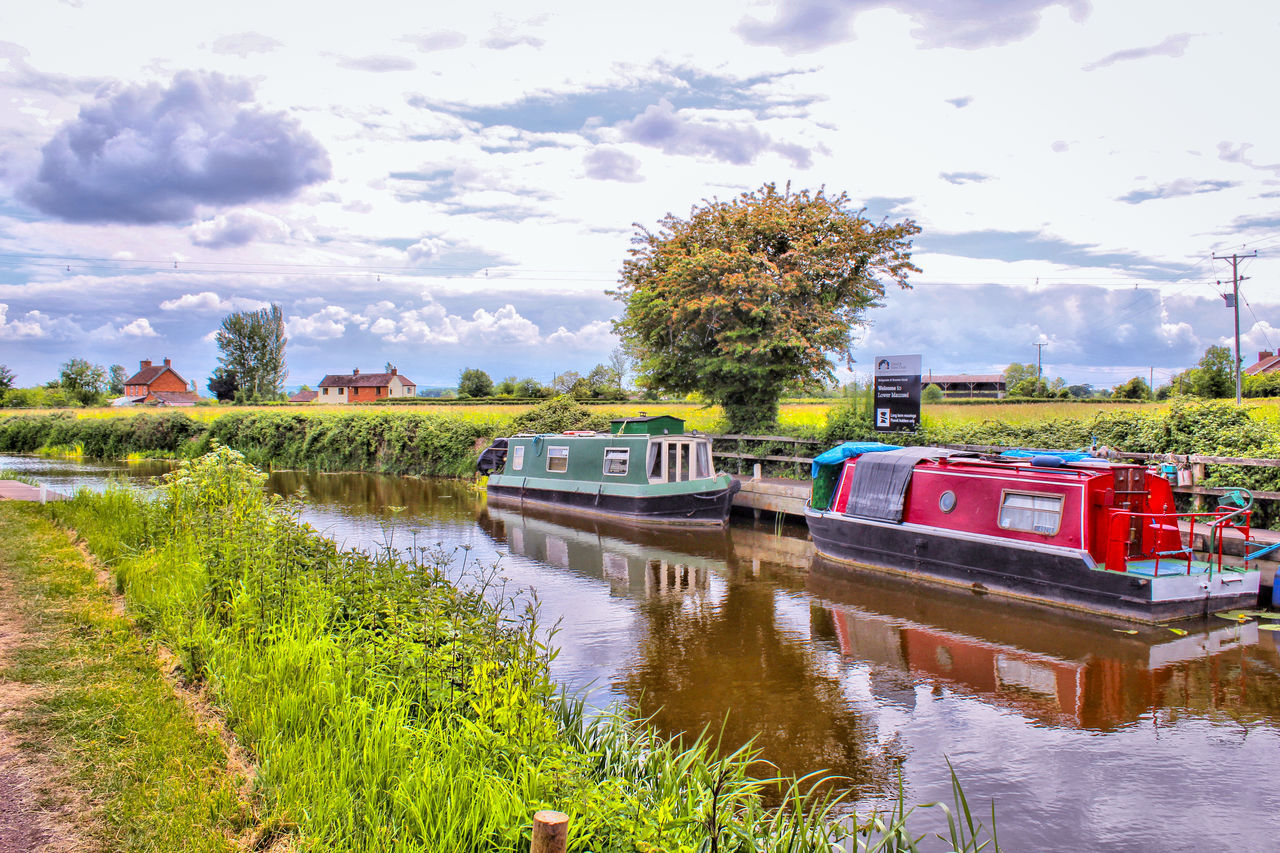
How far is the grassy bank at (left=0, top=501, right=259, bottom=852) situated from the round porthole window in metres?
8.81

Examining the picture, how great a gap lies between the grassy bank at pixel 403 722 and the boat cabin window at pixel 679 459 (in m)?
9.66

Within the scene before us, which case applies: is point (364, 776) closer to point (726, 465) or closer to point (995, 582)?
point (995, 582)

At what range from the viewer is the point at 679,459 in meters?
15.8

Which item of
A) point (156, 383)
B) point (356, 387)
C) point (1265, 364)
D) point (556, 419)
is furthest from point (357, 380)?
point (1265, 364)

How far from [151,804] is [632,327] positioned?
16.8m

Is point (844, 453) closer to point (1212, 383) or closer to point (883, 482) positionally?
point (883, 482)

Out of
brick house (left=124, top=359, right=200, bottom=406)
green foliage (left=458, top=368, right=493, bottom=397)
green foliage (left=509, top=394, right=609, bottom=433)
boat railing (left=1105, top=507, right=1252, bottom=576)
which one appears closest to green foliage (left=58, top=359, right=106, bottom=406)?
brick house (left=124, top=359, right=200, bottom=406)

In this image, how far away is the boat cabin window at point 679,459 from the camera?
1571 centimetres

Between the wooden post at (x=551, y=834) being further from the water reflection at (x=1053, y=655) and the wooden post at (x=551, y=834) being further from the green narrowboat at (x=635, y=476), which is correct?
the green narrowboat at (x=635, y=476)

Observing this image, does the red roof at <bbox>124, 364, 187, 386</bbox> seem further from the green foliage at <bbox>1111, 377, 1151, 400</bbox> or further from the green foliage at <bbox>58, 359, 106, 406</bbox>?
the green foliage at <bbox>1111, 377, 1151, 400</bbox>

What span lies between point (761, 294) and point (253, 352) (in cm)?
6985

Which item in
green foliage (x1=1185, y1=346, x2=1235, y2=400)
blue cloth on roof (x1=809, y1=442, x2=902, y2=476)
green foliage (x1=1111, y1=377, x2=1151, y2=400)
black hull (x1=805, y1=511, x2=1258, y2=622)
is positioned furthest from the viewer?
green foliage (x1=1111, y1=377, x2=1151, y2=400)

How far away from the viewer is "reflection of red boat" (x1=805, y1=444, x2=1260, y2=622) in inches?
332

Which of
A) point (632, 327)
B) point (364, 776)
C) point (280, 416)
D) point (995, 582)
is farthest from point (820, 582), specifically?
point (280, 416)
